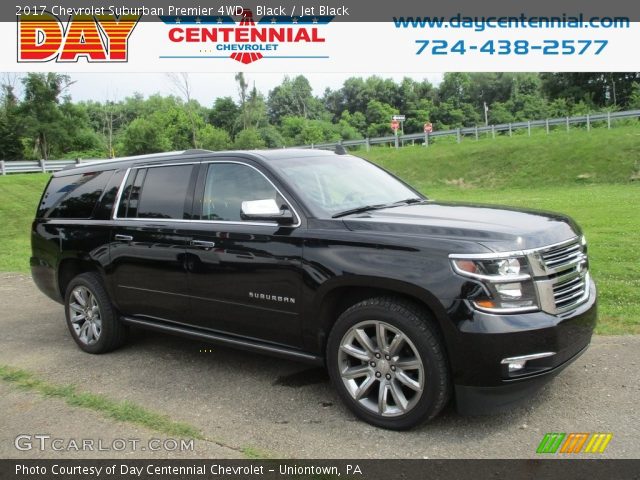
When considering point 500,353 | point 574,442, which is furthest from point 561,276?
point 574,442

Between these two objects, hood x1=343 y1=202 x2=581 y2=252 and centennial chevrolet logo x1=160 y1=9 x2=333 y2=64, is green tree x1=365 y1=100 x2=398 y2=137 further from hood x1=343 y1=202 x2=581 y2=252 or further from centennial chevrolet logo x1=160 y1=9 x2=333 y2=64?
hood x1=343 y1=202 x2=581 y2=252

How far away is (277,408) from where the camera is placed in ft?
14.0

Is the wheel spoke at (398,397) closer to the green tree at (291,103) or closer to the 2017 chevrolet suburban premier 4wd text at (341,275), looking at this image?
the 2017 chevrolet suburban premier 4wd text at (341,275)

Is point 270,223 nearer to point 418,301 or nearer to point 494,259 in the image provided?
point 418,301

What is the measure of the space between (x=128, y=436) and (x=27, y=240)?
13932 millimetres

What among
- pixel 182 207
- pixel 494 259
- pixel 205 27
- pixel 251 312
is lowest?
pixel 251 312

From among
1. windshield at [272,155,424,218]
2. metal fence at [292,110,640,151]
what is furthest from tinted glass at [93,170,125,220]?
metal fence at [292,110,640,151]

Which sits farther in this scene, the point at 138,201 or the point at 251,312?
the point at 138,201

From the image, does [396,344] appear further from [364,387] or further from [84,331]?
[84,331]

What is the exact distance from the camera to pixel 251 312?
445 centimetres

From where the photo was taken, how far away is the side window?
4598 mm

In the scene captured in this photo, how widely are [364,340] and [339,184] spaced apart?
1.48 m
